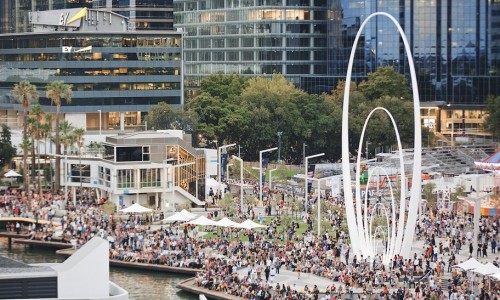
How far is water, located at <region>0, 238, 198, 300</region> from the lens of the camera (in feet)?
269

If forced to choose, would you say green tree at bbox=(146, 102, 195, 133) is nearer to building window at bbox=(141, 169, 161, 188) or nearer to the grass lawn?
building window at bbox=(141, 169, 161, 188)

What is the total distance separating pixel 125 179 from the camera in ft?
382

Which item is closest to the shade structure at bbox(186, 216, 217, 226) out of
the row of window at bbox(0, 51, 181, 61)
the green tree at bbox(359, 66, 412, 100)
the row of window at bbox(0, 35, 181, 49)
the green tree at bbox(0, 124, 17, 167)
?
the green tree at bbox(0, 124, 17, 167)

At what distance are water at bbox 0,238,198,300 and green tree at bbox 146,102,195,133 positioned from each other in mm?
59347

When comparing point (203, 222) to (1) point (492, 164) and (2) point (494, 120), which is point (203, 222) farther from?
(2) point (494, 120)

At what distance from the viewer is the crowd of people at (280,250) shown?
7775cm

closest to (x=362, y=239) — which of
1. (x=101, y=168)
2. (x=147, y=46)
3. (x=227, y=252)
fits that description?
(x=227, y=252)

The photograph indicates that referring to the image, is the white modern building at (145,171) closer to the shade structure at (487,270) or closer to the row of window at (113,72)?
the shade structure at (487,270)

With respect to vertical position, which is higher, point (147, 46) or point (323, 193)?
point (147, 46)

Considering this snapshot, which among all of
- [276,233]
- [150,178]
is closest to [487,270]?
[276,233]

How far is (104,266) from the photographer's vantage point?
5844 centimetres

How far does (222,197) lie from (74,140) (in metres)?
16.2

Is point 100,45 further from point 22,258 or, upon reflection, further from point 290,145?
point 22,258

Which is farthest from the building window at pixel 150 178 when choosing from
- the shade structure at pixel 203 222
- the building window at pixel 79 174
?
the shade structure at pixel 203 222
